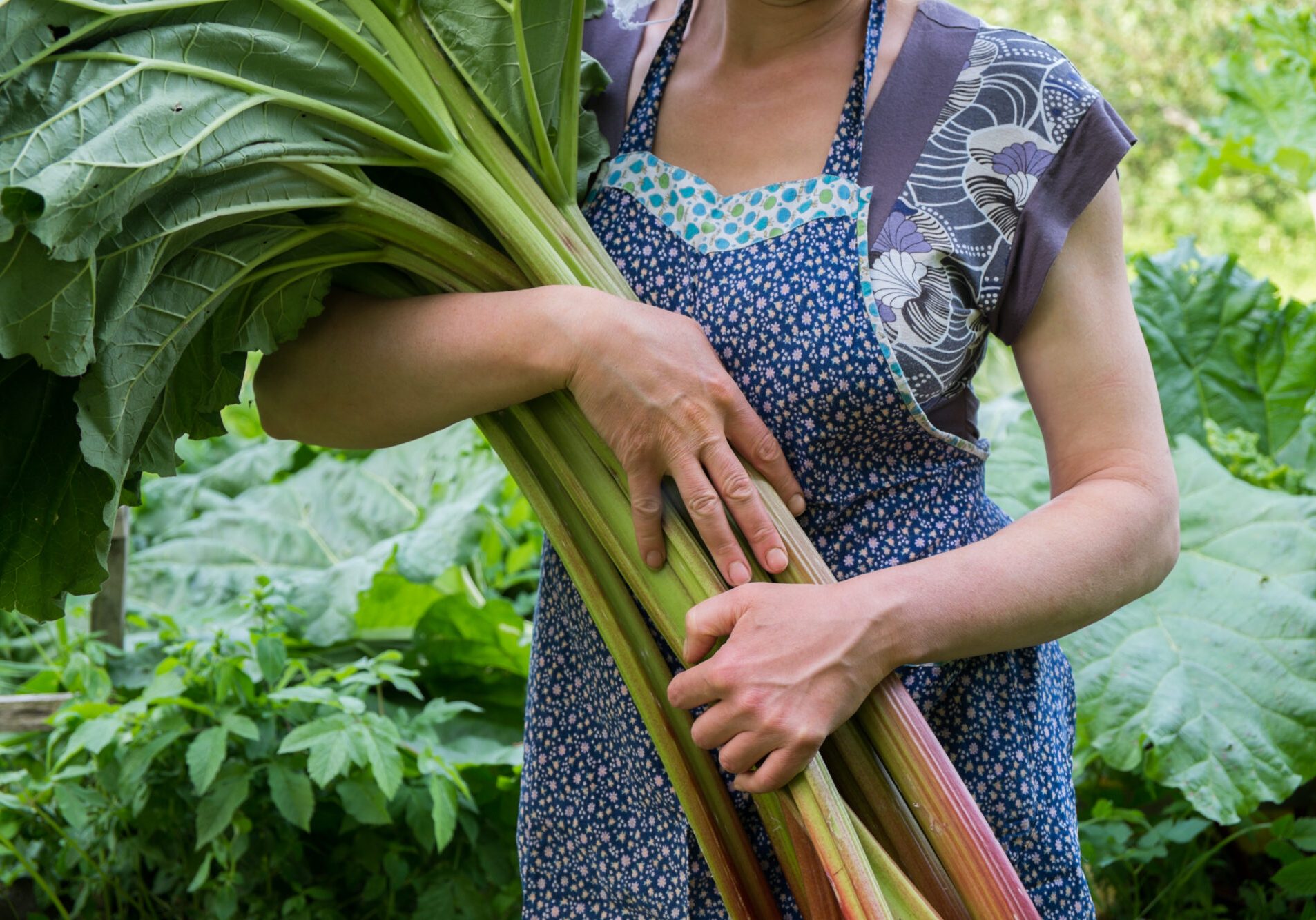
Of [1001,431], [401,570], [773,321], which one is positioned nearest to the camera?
[773,321]

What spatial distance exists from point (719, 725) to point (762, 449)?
0.28 meters

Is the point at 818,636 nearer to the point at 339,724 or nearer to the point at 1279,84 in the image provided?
the point at 339,724

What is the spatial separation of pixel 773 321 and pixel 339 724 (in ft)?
4.25

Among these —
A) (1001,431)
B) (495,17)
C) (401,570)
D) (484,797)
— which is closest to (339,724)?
(484,797)

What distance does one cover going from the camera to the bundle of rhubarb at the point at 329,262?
41.6 inches

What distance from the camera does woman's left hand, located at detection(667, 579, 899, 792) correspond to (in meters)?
1.13

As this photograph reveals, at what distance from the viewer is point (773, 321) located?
127cm

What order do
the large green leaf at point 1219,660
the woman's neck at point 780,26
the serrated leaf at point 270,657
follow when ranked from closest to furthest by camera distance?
1. the woman's neck at point 780,26
2. the serrated leaf at point 270,657
3. the large green leaf at point 1219,660

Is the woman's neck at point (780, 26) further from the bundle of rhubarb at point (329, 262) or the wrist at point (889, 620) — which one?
the wrist at point (889, 620)

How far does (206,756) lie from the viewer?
2.15m

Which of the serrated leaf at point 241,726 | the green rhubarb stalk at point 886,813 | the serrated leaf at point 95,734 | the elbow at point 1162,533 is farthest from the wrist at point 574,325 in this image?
the serrated leaf at point 95,734

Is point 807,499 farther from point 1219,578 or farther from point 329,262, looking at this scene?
point 1219,578

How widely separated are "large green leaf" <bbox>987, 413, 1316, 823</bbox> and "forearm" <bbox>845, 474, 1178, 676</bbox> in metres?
1.39

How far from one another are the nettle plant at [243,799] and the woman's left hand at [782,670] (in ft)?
3.69
